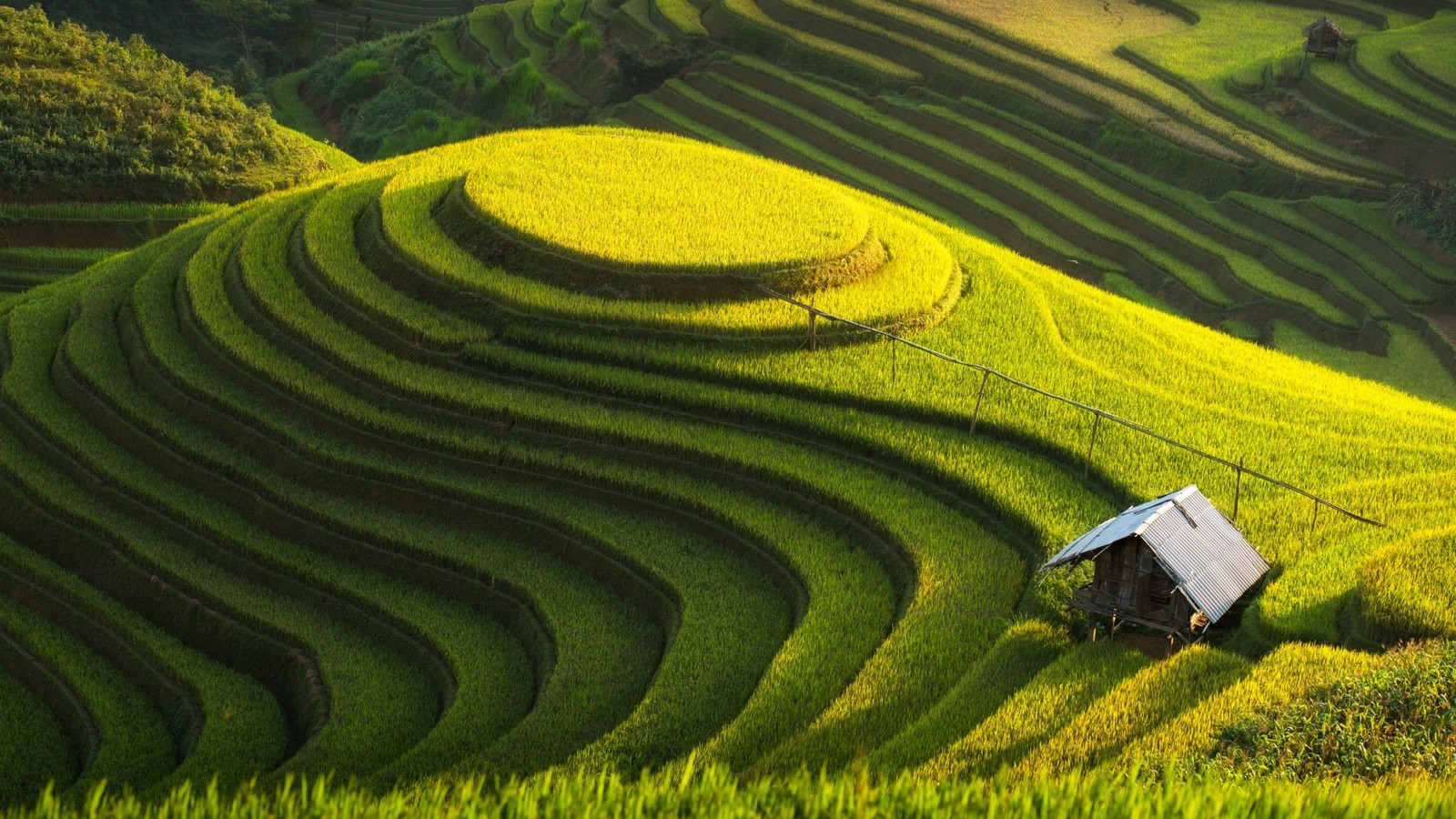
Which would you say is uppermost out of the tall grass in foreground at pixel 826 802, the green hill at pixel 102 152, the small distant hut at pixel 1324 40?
the small distant hut at pixel 1324 40

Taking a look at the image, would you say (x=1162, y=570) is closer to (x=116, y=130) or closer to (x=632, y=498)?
(x=632, y=498)

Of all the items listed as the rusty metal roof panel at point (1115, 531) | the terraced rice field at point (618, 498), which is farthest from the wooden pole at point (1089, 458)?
the rusty metal roof panel at point (1115, 531)

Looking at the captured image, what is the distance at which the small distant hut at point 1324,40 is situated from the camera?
37406 millimetres

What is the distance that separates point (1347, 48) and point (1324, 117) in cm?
443

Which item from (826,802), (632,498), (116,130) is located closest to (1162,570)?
(826,802)

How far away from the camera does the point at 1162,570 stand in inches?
462

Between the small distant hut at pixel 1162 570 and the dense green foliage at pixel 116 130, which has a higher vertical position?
the dense green foliage at pixel 116 130

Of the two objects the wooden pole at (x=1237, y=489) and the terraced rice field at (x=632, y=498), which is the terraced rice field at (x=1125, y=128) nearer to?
the terraced rice field at (x=632, y=498)

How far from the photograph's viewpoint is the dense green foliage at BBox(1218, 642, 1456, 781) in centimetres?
919

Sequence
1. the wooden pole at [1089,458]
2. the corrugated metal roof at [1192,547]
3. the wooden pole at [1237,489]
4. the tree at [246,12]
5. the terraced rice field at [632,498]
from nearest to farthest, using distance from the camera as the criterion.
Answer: the terraced rice field at [632,498], the corrugated metal roof at [1192,547], the wooden pole at [1237,489], the wooden pole at [1089,458], the tree at [246,12]

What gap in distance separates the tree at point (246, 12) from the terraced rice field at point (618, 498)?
32.5 metres

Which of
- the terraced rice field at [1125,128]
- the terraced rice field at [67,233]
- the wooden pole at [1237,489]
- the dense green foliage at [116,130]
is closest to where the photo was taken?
the wooden pole at [1237,489]

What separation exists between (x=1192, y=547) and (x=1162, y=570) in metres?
0.37

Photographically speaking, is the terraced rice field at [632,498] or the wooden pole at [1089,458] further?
the wooden pole at [1089,458]
